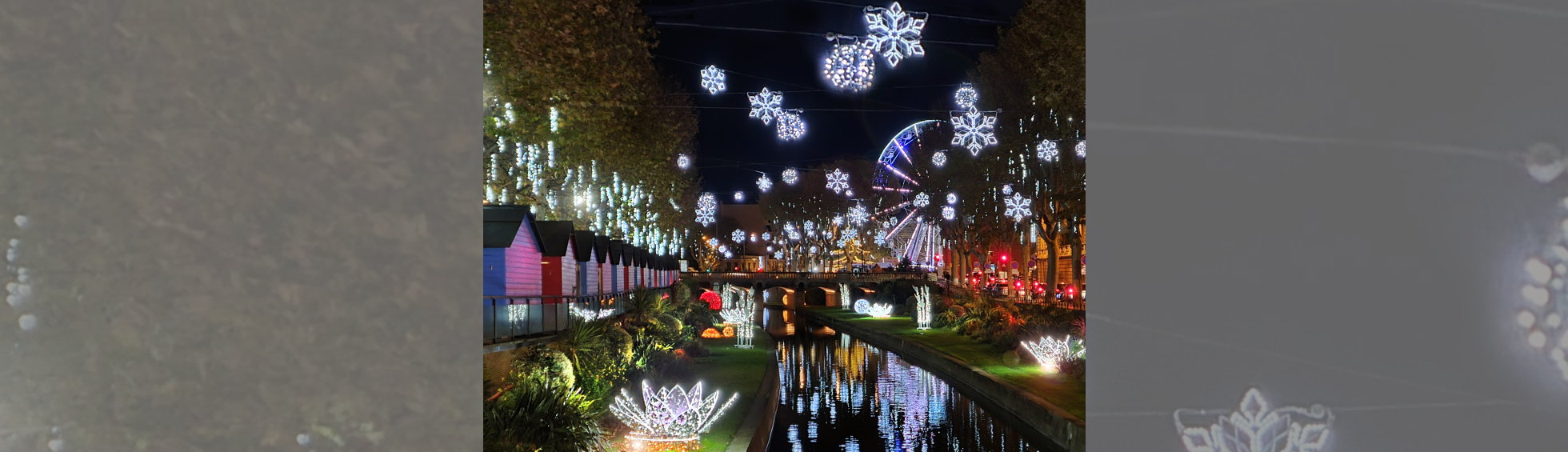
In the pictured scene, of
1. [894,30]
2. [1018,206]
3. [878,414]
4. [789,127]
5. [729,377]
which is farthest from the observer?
[1018,206]

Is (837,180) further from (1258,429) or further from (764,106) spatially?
(1258,429)

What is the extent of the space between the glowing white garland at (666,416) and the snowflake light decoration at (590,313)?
7313 millimetres

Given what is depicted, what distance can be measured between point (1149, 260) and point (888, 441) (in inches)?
527

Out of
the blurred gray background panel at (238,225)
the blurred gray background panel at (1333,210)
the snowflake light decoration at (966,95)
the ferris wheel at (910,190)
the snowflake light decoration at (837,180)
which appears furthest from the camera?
the ferris wheel at (910,190)

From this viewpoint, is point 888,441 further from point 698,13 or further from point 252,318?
point 252,318

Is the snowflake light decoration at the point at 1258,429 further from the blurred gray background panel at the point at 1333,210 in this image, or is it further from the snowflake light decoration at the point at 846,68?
the snowflake light decoration at the point at 846,68

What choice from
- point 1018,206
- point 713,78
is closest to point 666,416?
point 713,78

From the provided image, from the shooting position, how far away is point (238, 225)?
486 cm

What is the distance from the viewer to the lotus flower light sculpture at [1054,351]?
21.5m

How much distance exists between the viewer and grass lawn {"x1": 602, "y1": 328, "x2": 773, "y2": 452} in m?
14.1

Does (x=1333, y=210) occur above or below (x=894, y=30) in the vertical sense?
below

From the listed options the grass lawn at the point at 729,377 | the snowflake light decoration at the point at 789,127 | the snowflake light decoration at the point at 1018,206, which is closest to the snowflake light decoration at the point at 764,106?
the snowflake light decoration at the point at 789,127

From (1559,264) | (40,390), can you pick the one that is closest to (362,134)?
(40,390)

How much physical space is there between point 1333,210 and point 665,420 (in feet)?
28.5
